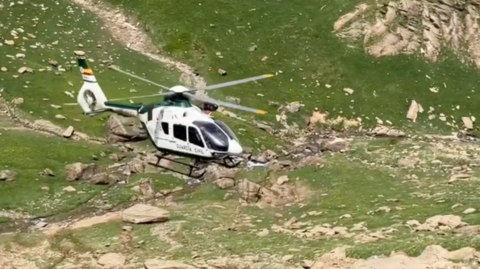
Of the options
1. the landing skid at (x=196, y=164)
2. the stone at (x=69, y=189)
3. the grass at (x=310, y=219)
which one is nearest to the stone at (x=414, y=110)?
the grass at (x=310, y=219)

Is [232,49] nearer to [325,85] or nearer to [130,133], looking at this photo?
[325,85]

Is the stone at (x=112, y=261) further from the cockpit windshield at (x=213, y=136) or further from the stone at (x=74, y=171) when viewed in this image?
the stone at (x=74, y=171)

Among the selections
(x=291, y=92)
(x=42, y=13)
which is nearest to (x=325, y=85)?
(x=291, y=92)

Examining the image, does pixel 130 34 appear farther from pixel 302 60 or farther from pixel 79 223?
pixel 79 223

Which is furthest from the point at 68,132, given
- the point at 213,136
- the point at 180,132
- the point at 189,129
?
the point at 213,136

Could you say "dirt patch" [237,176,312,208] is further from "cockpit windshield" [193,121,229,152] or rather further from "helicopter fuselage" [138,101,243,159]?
"cockpit windshield" [193,121,229,152]

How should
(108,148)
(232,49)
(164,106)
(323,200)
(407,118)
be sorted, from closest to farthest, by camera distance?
1. (323,200)
2. (164,106)
3. (108,148)
4. (407,118)
5. (232,49)

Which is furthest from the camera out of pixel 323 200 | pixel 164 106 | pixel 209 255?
pixel 164 106
